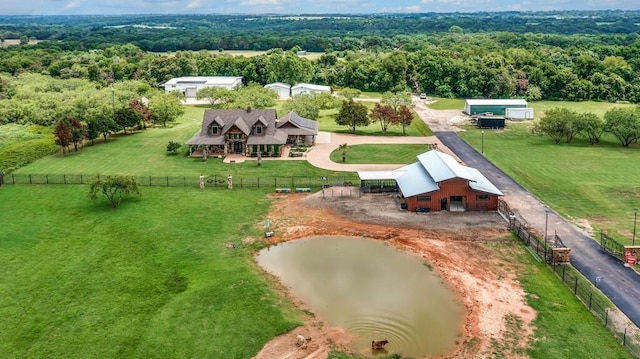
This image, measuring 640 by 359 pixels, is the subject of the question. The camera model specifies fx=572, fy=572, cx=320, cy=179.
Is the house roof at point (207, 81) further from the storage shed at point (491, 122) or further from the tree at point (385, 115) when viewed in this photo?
the storage shed at point (491, 122)

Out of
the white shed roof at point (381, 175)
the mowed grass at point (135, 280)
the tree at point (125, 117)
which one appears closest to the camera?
the mowed grass at point (135, 280)

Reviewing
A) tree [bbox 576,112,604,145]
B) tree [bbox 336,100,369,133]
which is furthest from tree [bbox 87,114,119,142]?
tree [bbox 576,112,604,145]

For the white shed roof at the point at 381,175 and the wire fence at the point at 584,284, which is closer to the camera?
the wire fence at the point at 584,284

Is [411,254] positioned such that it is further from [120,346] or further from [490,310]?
[120,346]

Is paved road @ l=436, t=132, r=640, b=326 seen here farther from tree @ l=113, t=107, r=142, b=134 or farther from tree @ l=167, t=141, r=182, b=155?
tree @ l=113, t=107, r=142, b=134

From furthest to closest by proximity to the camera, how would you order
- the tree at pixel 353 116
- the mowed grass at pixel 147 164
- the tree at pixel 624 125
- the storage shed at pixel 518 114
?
the storage shed at pixel 518 114, the tree at pixel 353 116, the tree at pixel 624 125, the mowed grass at pixel 147 164

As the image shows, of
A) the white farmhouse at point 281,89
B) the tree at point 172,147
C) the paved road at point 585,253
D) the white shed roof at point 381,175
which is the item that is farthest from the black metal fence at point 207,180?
the white farmhouse at point 281,89

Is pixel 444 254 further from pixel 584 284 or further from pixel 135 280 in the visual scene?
pixel 135 280

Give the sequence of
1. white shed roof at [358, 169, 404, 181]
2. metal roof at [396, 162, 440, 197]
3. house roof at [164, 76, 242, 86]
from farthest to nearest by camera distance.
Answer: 1. house roof at [164, 76, 242, 86]
2. white shed roof at [358, 169, 404, 181]
3. metal roof at [396, 162, 440, 197]
